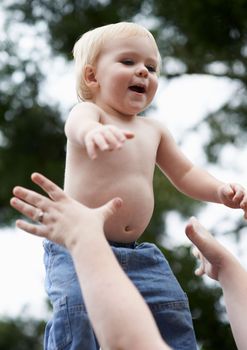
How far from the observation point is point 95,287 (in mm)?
1616

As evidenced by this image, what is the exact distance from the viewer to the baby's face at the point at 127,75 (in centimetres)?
212

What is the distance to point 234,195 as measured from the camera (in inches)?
83.0

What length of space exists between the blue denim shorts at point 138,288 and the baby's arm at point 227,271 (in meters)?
0.11

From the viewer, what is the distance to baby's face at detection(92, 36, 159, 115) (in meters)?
2.12

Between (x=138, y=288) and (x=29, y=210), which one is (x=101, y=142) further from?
(x=138, y=288)

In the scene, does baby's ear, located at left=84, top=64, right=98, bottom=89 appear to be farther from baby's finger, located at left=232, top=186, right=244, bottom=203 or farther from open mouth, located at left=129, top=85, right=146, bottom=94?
baby's finger, located at left=232, top=186, right=244, bottom=203

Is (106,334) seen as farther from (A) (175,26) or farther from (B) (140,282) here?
(A) (175,26)

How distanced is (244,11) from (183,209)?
1.67m

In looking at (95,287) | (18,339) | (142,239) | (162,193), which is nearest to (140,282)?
(95,287)

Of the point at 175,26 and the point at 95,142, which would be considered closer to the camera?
the point at 95,142

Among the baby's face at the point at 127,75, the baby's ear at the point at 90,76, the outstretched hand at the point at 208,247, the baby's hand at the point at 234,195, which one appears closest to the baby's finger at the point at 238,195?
the baby's hand at the point at 234,195

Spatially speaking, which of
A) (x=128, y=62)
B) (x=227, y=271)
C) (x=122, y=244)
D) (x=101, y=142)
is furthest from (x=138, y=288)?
(x=128, y=62)

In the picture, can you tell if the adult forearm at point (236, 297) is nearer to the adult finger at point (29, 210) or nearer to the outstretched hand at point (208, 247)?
the outstretched hand at point (208, 247)

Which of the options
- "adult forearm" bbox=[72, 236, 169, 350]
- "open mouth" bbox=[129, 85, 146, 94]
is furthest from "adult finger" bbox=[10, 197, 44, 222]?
"open mouth" bbox=[129, 85, 146, 94]
